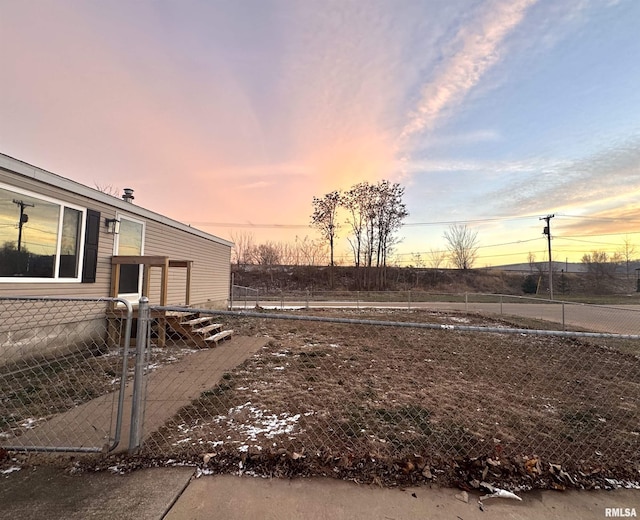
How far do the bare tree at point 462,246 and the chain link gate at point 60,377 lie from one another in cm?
4275

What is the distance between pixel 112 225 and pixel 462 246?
4369cm

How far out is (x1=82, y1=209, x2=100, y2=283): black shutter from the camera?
613 centimetres

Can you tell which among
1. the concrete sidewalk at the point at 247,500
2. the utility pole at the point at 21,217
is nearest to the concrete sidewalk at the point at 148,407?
the concrete sidewalk at the point at 247,500

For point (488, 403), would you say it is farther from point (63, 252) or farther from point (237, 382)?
point (63, 252)

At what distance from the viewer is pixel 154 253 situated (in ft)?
27.8

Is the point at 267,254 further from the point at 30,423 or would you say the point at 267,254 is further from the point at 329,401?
the point at 30,423

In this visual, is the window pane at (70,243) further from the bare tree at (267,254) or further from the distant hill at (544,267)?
the distant hill at (544,267)

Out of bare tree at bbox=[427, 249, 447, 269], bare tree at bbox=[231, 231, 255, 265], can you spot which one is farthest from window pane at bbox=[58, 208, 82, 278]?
bare tree at bbox=[427, 249, 447, 269]

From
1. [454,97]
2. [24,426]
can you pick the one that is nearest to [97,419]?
[24,426]

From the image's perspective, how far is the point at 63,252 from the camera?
18.7 feet

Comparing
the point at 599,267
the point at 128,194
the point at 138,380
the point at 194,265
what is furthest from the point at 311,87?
the point at 599,267

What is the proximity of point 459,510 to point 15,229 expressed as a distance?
272 inches

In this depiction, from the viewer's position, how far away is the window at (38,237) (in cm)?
479

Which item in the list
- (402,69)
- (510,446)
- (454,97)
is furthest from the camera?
(454,97)
